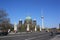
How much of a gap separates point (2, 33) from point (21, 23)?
3422 inches

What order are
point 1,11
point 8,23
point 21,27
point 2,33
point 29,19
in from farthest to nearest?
point 29,19 → point 21,27 → point 8,23 → point 1,11 → point 2,33

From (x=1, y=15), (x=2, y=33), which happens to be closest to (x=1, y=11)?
(x=1, y=15)

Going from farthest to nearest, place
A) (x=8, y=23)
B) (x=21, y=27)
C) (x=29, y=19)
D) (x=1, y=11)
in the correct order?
(x=29, y=19) < (x=21, y=27) < (x=8, y=23) < (x=1, y=11)

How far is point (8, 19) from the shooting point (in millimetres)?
100875

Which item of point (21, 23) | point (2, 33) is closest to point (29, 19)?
point (21, 23)

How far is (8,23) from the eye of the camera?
103 m

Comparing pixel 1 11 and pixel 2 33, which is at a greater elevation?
pixel 1 11

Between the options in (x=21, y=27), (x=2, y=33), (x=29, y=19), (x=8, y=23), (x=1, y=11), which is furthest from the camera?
(x=29, y=19)

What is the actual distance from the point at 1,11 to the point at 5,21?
628 cm

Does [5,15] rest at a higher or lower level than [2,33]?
higher

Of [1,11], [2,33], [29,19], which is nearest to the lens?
[2,33]

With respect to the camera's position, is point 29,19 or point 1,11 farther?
point 29,19

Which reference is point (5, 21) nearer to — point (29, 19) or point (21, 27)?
point (21, 27)

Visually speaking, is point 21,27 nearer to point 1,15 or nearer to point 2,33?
point 1,15
